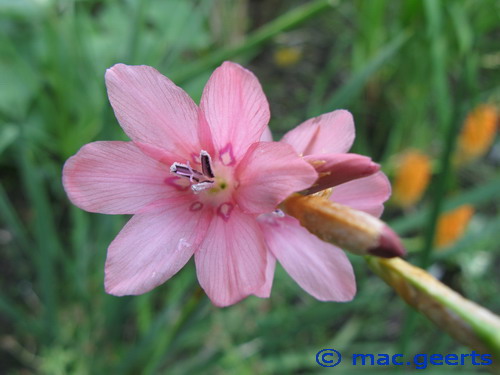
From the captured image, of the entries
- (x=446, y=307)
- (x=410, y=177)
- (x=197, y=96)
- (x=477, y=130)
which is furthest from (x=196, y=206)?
(x=477, y=130)

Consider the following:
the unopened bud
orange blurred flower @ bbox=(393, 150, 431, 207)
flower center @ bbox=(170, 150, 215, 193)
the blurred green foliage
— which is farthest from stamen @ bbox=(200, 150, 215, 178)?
orange blurred flower @ bbox=(393, 150, 431, 207)

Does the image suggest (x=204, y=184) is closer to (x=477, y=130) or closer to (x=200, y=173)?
(x=200, y=173)

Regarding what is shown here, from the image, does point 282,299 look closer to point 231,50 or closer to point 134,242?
point 231,50
